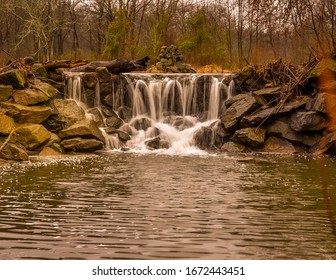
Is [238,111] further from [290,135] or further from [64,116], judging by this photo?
[64,116]

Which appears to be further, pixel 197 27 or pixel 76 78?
pixel 197 27

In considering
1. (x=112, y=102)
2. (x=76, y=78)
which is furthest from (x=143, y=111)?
(x=76, y=78)

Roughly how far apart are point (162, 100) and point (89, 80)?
327 cm

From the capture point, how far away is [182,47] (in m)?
32.6

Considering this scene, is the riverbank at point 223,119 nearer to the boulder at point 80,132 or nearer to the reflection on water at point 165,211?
the boulder at point 80,132

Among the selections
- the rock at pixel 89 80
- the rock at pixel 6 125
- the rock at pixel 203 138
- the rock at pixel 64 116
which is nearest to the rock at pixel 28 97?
the rock at pixel 64 116

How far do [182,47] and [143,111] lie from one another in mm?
11605

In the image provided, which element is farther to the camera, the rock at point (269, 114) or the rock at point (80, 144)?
the rock at point (269, 114)

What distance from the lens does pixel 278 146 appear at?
17.9 m

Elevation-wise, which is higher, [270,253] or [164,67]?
[164,67]

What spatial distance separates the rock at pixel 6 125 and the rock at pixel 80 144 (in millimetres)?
1820

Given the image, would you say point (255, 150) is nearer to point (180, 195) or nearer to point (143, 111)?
point (143, 111)

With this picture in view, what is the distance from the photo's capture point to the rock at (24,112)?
17422 millimetres

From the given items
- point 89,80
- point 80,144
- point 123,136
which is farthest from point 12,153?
point 89,80
